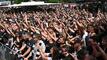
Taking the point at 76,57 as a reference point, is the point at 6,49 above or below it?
below

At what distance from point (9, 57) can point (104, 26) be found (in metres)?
3.40

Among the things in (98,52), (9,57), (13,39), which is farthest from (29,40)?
(98,52)

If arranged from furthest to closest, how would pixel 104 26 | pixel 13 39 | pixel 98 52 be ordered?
pixel 13 39 < pixel 104 26 < pixel 98 52

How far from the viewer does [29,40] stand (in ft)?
48.4

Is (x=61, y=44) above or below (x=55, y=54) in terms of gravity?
below

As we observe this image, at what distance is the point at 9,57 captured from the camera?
14.5m

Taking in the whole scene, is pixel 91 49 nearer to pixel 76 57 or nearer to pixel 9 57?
pixel 76 57

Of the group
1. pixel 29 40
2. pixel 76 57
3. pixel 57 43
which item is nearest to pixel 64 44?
pixel 57 43

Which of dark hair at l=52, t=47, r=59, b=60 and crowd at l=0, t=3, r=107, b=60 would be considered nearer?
crowd at l=0, t=3, r=107, b=60

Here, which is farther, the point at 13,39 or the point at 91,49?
the point at 13,39

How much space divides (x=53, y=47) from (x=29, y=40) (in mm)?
1541

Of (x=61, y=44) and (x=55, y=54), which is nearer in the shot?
(x=55, y=54)

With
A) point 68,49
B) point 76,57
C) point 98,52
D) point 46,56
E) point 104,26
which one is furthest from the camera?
point 104,26

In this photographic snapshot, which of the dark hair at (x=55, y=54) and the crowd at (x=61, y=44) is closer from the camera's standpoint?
the crowd at (x=61, y=44)
